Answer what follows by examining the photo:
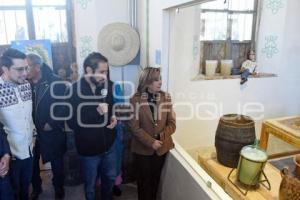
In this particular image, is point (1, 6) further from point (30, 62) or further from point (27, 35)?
point (30, 62)

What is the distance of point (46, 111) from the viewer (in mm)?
2248

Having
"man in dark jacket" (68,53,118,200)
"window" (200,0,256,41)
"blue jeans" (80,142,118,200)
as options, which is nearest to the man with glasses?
"man in dark jacket" (68,53,118,200)

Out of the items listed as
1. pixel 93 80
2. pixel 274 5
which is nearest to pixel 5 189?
pixel 93 80

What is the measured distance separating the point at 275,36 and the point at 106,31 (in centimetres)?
263

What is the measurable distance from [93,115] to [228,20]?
11.4ft

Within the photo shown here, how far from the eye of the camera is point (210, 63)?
400 centimetres

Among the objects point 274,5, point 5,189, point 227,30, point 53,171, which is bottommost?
point 53,171

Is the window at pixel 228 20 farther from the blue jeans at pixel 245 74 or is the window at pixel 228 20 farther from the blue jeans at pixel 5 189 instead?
the blue jeans at pixel 5 189

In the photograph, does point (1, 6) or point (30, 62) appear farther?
point (1, 6)

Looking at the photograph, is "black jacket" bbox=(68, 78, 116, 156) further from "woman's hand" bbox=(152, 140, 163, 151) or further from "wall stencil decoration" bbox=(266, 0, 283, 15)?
"wall stencil decoration" bbox=(266, 0, 283, 15)

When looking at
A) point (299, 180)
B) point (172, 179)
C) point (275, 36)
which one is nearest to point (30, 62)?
point (172, 179)

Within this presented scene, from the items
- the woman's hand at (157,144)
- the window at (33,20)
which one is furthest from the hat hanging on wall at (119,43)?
the woman's hand at (157,144)

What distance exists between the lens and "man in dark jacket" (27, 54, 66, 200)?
7.27 feet

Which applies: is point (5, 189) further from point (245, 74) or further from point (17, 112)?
point (245, 74)
